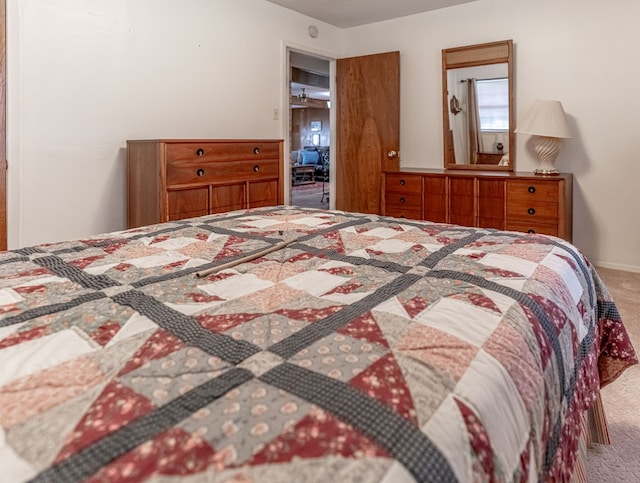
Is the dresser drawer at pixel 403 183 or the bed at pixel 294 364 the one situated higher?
the dresser drawer at pixel 403 183

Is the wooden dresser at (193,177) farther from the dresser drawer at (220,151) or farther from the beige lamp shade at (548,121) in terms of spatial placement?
the beige lamp shade at (548,121)

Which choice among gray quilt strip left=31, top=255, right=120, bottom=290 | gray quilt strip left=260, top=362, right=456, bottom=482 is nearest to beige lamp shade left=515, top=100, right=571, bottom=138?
gray quilt strip left=31, top=255, right=120, bottom=290

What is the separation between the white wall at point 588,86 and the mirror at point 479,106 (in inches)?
4.0

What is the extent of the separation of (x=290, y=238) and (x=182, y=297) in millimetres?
650

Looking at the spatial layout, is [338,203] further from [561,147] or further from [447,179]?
[561,147]

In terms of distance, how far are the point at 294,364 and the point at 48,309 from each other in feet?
1.79

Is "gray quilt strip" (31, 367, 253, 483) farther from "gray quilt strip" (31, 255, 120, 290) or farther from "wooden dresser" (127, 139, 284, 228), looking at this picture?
"wooden dresser" (127, 139, 284, 228)

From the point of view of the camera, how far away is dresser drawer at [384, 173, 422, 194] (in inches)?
165

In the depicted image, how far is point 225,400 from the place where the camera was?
1.96 ft

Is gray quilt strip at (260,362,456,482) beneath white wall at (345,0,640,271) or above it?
beneath

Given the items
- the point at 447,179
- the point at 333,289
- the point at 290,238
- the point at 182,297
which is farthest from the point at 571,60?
the point at 182,297

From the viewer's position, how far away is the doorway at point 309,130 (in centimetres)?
653

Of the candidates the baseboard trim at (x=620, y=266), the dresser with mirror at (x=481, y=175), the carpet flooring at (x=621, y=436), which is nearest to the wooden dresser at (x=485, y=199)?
the dresser with mirror at (x=481, y=175)

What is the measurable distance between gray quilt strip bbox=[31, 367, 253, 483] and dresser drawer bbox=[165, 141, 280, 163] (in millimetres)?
2502
